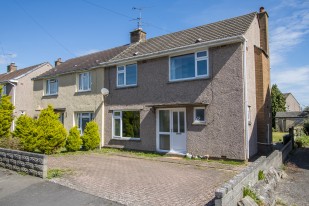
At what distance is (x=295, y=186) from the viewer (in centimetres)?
862

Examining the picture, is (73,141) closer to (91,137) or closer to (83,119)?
(91,137)

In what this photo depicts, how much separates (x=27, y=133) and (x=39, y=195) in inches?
290

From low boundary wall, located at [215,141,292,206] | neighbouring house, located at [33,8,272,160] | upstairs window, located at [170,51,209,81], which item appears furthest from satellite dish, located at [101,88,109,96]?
low boundary wall, located at [215,141,292,206]

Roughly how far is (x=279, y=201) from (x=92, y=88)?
43.8 ft

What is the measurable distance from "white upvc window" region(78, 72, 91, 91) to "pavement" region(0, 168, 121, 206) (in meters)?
9.97

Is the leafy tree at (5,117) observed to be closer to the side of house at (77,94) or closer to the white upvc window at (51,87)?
the side of house at (77,94)

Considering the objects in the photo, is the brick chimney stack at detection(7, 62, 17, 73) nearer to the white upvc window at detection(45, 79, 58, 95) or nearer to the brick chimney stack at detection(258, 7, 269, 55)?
the white upvc window at detection(45, 79, 58, 95)

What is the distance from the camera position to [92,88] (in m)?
17.5

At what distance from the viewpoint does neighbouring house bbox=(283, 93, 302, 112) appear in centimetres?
5393

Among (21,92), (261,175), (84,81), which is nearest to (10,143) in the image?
(84,81)

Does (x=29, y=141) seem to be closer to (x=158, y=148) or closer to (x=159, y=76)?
(x=158, y=148)

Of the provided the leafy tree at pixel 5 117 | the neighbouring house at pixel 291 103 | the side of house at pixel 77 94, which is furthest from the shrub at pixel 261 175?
the neighbouring house at pixel 291 103

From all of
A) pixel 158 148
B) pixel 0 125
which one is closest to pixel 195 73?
pixel 158 148

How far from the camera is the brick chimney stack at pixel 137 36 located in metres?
19.4
